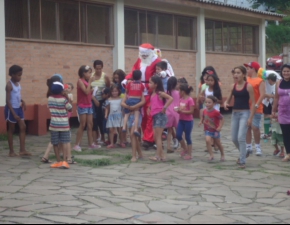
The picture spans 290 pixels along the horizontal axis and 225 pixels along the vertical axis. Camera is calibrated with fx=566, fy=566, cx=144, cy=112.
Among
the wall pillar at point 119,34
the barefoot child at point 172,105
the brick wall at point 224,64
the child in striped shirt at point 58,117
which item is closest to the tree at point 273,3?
the brick wall at point 224,64

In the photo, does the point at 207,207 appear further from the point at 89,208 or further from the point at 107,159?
the point at 107,159

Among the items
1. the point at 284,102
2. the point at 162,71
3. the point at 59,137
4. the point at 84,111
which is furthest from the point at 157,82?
the point at 284,102

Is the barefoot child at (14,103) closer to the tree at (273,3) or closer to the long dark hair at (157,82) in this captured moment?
the long dark hair at (157,82)

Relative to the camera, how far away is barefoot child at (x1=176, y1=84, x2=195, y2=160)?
10625 millimetres

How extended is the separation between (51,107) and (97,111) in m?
2.96

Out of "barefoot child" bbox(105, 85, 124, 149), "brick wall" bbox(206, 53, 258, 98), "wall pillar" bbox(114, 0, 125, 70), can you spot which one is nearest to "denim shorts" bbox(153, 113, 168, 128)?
"barefoot child" bbox(105, 85, 124, 149)

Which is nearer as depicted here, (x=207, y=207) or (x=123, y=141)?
(x=207, y=207)

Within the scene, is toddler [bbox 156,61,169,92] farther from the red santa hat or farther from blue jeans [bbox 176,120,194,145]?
blue jeans [bbox 176,120,194,145]

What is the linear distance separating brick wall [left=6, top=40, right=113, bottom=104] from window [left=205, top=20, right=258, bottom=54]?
255 inches

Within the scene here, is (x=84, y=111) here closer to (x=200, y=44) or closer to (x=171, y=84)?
(x=171, y=84)

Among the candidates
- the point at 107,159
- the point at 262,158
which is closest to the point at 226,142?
the point at 262,158

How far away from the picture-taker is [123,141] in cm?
1234

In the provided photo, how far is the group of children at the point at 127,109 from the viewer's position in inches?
378

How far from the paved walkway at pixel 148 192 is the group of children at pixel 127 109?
0.43m
